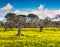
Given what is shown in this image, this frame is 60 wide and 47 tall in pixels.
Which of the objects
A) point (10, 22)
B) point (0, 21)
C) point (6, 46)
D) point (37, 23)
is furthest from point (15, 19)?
point (6, 46)

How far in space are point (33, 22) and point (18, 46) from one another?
55.2m

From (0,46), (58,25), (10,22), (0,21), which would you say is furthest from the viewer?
(58,25)

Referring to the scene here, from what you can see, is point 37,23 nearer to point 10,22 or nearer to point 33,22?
point 33,22

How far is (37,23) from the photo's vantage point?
8456 centimetres

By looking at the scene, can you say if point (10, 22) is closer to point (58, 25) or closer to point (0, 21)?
point (0, 21)

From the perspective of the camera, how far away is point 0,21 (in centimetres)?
9294

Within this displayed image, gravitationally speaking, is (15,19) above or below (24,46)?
above

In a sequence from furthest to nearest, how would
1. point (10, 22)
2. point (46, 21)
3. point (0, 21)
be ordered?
point (46, 21)
point (0, 21)
point (10, 22)

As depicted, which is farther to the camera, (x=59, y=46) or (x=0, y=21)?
(x=0, y=21)

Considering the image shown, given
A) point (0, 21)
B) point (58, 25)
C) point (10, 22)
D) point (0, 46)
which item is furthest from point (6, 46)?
point (58, 25)

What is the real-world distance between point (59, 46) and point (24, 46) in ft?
15.4

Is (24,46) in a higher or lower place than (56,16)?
lower

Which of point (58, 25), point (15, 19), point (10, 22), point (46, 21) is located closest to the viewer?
point (15, 19)

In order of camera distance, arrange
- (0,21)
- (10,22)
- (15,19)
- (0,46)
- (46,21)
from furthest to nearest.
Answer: (46,21)
(0,21)
(10,22)
(15,19)
(0,46)
